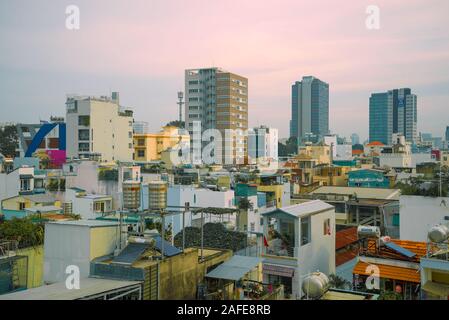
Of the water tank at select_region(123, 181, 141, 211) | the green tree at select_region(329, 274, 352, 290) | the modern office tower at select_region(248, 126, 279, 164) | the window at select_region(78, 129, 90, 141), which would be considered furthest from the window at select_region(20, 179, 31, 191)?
the modern office tower at select_region(248, 126, 279, 164)

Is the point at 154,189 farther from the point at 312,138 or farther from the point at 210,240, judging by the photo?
the point at 312,138

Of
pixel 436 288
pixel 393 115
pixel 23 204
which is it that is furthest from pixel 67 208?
pixel 393 115

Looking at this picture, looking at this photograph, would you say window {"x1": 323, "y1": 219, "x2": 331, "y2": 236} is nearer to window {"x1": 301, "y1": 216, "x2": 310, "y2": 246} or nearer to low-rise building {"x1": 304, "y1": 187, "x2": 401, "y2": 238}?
window {"x1": 301, "y1": 216, "x2": 310, "y2": 246}

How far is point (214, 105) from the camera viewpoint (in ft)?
186

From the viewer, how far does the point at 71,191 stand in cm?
1892

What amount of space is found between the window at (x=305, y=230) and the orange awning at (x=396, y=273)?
A: 137 centimetres

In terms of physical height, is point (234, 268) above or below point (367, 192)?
above

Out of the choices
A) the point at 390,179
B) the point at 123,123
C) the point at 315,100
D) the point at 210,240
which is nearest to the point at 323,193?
the point at 390,179

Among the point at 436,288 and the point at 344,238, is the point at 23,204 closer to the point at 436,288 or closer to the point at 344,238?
the point at 344,238

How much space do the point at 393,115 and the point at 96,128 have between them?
236ft

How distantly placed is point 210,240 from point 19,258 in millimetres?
5144

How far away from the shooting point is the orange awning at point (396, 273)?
919 cm
